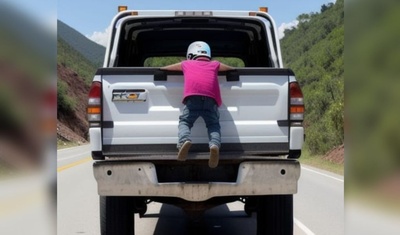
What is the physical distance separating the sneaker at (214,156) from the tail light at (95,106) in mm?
1017

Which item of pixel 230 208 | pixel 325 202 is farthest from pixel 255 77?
pixel 325 202

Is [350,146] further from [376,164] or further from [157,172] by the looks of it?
[157,172]

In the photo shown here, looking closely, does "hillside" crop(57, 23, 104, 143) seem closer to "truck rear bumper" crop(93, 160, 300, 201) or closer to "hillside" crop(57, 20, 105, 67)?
"truck rear bumper" crop(93, 160, 300, 201)

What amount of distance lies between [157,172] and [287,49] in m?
95.5

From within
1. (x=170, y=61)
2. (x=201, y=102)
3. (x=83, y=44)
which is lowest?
(x=201, y=102)

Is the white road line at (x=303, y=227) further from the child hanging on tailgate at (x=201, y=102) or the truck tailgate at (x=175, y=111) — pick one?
Result: the child hanging on tailgate at (x=201, y=102)

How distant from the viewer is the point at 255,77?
5062 millimetres

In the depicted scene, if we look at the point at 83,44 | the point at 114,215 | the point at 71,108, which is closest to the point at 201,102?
the point at 114,215

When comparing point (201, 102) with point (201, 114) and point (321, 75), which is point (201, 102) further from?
point (321, 75)

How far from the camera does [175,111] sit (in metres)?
4.96

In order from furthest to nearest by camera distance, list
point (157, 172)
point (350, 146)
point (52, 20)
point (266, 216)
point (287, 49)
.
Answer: point (287, 49) → point (266, 216) → point (157, 172) → point (52, 20) → point (350, 146)

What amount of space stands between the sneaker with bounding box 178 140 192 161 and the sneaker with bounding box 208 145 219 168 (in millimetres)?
193

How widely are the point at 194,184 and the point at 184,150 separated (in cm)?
33

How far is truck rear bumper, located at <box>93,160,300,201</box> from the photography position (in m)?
4.76
